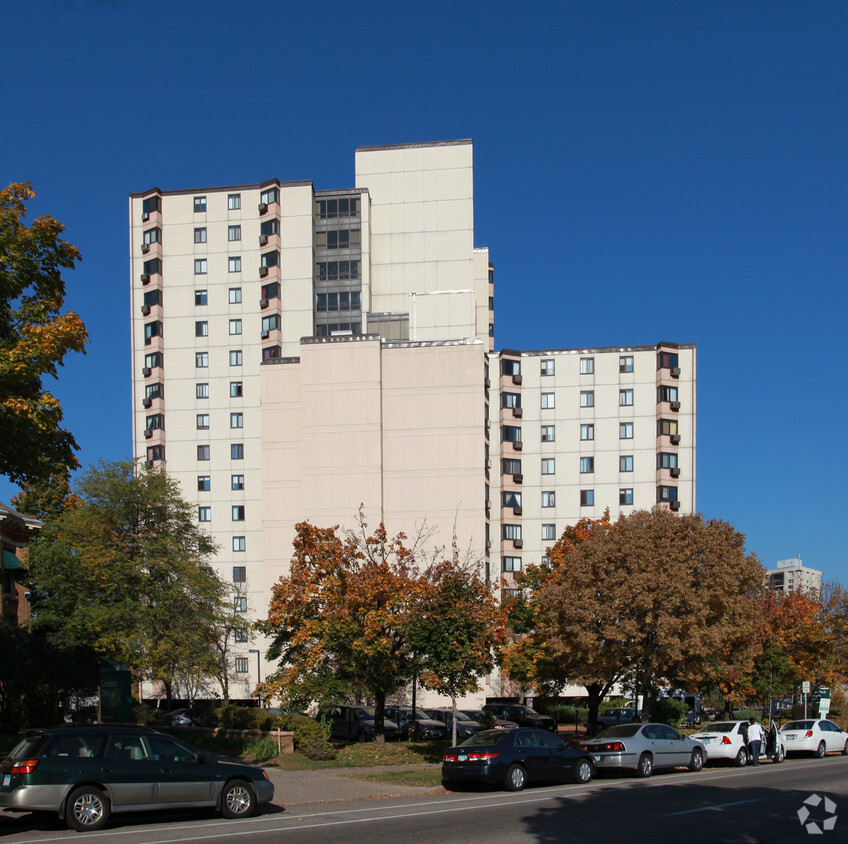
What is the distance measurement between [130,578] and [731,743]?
976 inches

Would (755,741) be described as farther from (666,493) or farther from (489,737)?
(666,493)

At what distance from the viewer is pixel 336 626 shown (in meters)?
30.2

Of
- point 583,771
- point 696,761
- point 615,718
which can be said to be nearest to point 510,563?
point 615,718

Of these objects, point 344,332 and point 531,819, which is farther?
point 344,332

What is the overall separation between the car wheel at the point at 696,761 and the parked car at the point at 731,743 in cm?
142

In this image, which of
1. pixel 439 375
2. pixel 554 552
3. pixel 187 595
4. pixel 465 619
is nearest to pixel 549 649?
pixel 465 619

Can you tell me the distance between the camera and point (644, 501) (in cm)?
6562

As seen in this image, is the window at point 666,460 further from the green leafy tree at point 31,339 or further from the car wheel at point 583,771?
the green leafy tree at point 31,339

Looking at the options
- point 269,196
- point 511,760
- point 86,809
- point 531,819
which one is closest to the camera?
point 86,809

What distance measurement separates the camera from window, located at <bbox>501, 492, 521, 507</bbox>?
66875 mm

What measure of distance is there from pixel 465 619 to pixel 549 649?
18.3ft

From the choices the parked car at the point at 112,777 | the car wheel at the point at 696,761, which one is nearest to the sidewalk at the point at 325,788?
the parked car at the point at 112,777

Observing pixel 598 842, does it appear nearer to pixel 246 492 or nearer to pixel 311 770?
pixel 311 770
